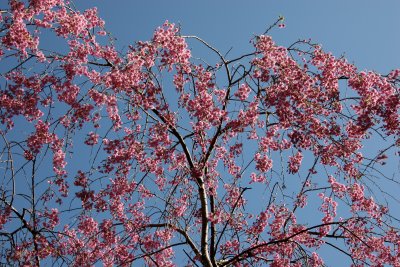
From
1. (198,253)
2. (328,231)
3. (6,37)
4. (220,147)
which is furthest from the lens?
(220,147)

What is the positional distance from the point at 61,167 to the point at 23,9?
9.51 ft

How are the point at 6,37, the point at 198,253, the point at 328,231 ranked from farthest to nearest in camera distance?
the point at 328,231
the point at 198,253
the point at 6,37

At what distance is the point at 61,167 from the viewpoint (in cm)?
909

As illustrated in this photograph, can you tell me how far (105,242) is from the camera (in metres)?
9.45

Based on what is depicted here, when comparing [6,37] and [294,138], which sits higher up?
[6,37]

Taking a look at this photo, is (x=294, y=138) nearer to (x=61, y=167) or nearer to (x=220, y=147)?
(x=220, y=147)

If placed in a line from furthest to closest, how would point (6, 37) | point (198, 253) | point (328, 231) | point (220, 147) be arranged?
point (220, 147) < point (328, 231) < point (198, 253) < point (6, 37)

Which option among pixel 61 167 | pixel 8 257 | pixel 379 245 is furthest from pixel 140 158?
pixel 379 245

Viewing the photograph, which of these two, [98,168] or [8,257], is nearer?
[8,257]

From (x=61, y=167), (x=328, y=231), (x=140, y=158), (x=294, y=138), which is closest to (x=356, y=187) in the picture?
(x=328, y=231)

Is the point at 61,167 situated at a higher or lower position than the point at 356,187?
higher

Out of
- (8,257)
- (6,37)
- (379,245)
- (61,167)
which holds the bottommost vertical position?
(379,245)

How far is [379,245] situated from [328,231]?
0.95 m

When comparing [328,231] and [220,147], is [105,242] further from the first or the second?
[328,231]
